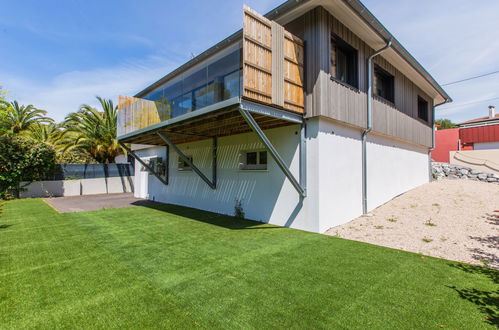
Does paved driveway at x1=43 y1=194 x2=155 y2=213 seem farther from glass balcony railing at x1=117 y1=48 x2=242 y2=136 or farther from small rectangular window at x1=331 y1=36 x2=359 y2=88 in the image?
small rectangular window at x1=331 y1=36 x2=359 y2=88

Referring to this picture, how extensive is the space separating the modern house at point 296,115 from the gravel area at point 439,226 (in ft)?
1.91

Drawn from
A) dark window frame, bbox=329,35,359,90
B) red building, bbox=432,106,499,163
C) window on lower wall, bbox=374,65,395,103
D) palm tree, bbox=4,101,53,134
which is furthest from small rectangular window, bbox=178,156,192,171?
red building, bbox=432,106,499,163

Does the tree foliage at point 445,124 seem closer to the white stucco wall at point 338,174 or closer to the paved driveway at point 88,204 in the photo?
the white stucco wall at point 338,174

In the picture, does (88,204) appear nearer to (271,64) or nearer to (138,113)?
(138,113)

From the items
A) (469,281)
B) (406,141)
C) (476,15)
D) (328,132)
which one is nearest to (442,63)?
(476,15)

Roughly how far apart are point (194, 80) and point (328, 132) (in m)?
4.20

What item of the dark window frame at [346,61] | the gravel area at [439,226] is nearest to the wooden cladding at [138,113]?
the dark window frame at [346,61]

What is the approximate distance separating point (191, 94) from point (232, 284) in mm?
5515

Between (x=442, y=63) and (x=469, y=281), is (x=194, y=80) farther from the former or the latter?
(x=442, y=63)

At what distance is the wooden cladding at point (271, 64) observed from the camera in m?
5.20

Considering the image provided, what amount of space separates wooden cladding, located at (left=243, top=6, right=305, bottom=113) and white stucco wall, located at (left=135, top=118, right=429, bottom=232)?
1064mm

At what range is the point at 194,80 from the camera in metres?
7.27

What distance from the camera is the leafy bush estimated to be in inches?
517

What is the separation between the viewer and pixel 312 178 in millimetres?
6395
